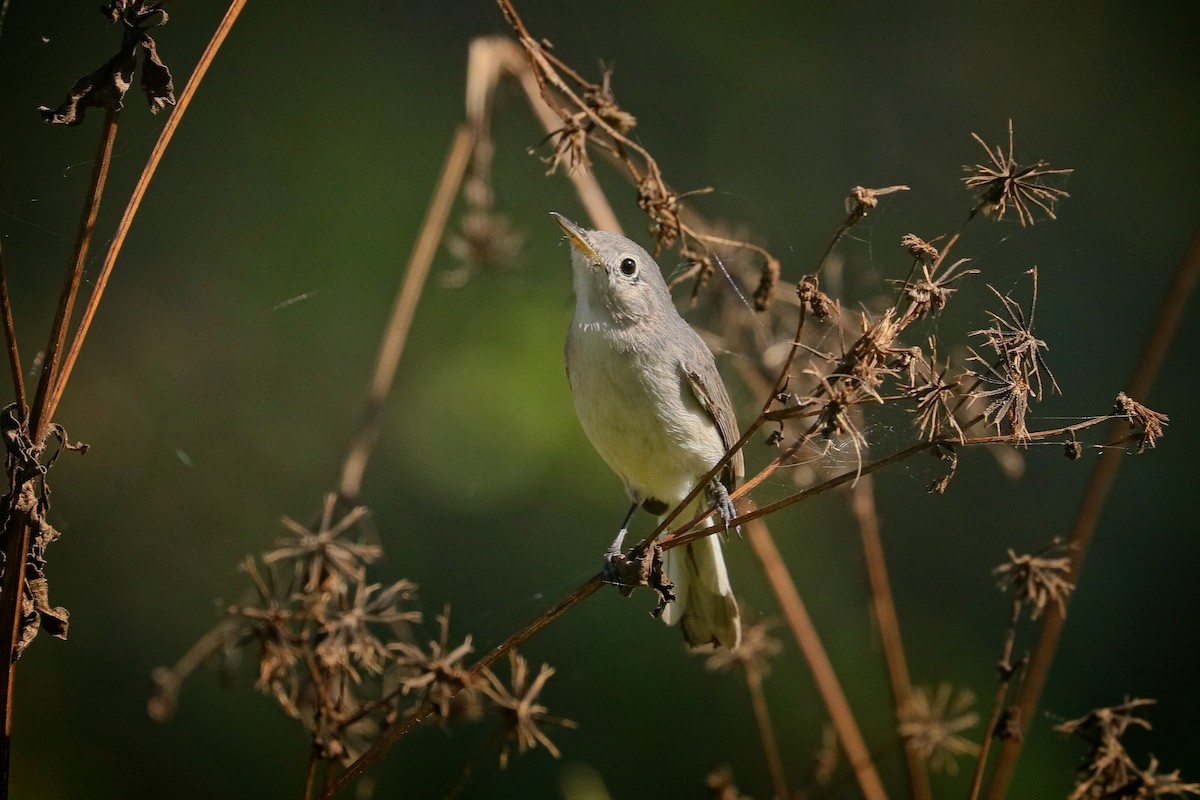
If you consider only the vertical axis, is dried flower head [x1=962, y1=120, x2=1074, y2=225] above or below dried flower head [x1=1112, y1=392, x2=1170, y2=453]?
above

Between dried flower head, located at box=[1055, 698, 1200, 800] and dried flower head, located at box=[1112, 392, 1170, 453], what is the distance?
47cm

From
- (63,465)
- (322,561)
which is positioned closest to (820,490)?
(322,561)

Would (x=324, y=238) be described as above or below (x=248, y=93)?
below

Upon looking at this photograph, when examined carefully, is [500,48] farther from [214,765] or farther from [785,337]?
[214,765]

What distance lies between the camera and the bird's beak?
209 cm

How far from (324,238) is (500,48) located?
163cm

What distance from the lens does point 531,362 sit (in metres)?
3.35

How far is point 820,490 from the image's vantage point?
51.5 inches

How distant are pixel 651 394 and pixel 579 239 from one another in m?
0.36

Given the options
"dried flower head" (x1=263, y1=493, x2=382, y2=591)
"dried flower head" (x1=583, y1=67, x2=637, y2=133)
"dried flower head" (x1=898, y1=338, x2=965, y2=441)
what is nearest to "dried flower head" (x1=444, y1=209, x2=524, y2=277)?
"dried flower head" (x1=583, y1=67, x2=637, y2=133)

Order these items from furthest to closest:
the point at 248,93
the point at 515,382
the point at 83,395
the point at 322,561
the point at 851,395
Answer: the point at 248,93
the point at 83,395
the point at 515,382
the point at 322,561
the point at 851,395

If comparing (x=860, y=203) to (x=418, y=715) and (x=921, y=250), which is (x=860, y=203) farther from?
(x=418, y=715)

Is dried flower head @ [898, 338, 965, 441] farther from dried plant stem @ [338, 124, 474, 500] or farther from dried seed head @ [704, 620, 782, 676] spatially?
dried plant stem @ [338, 124, 474, 500]

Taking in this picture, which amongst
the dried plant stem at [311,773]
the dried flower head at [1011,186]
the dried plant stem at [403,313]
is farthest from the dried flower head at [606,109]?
the dried plant stem at [311,773]
